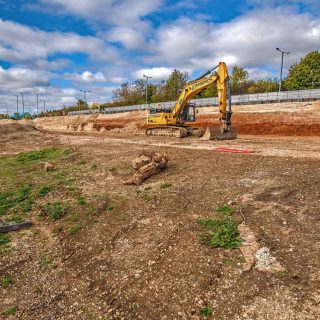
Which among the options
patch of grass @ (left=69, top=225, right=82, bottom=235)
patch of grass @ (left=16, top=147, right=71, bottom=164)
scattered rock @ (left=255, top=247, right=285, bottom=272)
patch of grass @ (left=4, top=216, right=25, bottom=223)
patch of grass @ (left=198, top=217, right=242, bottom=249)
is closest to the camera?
scattered rock @ (left=255, top=247, right=285, bottom=272)

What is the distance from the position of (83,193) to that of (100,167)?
334 centimetres

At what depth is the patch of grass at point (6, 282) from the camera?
261 inches

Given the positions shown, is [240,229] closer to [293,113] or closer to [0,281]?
[0,281]

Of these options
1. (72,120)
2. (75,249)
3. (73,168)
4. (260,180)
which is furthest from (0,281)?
(72,120)

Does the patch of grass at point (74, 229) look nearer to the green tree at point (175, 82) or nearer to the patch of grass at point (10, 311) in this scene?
the patch of grass at point (10, 311)

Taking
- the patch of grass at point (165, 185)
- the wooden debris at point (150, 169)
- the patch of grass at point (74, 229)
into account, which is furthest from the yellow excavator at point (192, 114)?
the patch of grass at point (74, 229)

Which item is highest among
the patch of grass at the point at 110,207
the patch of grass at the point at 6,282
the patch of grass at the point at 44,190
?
the patch of grass at the point at 44,190

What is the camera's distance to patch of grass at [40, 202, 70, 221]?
10.0 m

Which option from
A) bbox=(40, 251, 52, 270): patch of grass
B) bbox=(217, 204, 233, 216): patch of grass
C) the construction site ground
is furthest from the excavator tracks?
bbox=(40, 251, 52, 270): patch of grass

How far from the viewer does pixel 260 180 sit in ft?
36.0

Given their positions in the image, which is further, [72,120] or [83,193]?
[72,120]

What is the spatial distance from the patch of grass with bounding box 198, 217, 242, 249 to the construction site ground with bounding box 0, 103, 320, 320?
195 millimetres

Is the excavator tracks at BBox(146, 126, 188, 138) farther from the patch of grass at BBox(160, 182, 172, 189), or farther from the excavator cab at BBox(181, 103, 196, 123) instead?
the patch of grass at BBox(160, 182, 172, 189)

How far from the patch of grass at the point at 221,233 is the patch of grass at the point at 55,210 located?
14.3 feet
